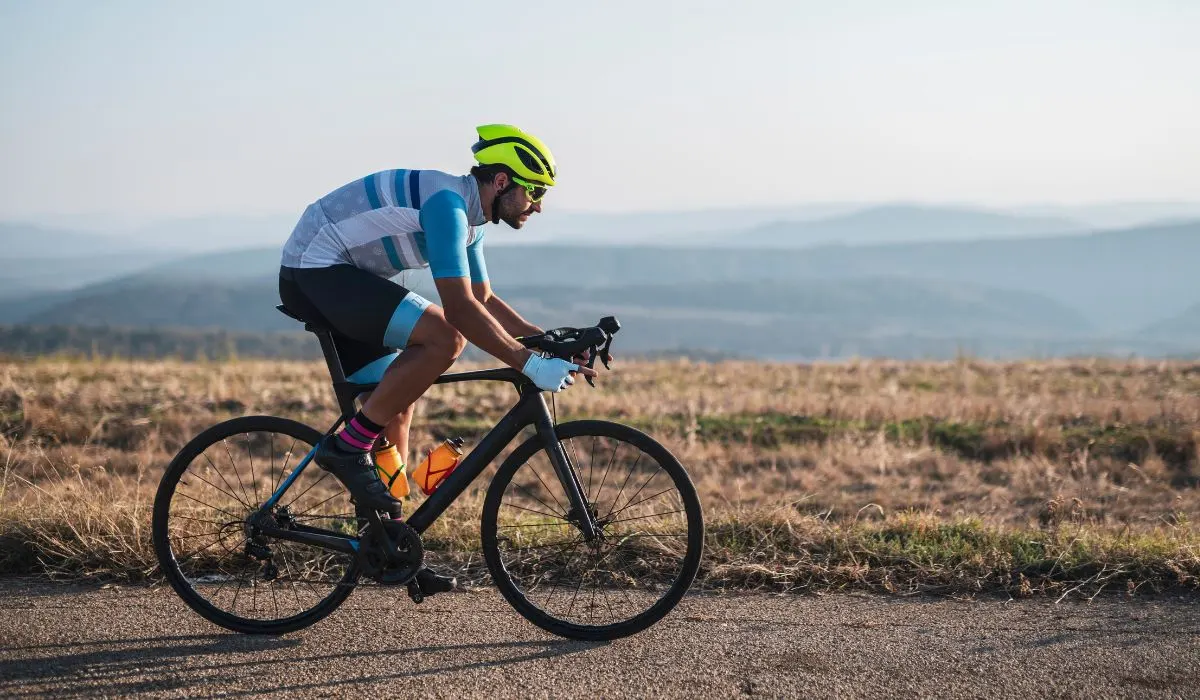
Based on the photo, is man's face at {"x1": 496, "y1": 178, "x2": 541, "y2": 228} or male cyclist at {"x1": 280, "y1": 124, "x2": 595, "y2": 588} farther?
man's face at {"x1": 496, "y1": 178, "x2": 541, "y2": 228}

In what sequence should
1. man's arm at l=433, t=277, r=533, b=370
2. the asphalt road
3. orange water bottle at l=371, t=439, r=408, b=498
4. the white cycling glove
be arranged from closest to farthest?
1. the asphalt road
2. man's arm at l=433, t=277, r=533, b=370
3. the white cycling glove
4. orange water bottle at l=371, t=439, r=408, b=498

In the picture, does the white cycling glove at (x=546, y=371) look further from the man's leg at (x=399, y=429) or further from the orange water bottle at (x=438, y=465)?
the man's leg at (x=399, y=429)

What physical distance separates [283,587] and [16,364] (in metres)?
12.1

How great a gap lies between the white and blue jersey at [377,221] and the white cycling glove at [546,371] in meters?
0.49

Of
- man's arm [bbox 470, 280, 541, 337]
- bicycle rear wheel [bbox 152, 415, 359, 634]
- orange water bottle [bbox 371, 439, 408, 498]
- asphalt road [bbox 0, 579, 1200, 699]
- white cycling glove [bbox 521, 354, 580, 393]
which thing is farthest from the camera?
man's arm [bbox 470, 280, 541, 337]

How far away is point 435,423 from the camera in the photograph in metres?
10.6

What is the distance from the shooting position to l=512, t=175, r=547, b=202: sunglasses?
14.5 feet

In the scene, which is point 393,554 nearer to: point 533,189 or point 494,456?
point 494,456

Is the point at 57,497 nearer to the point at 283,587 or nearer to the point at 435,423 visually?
the point at 283,587

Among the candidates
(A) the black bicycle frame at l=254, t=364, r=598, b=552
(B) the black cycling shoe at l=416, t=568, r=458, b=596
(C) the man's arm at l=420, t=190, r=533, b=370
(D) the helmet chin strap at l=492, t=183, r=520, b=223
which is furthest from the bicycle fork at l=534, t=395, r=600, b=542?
(D) the helmet chin strap at l=492, t=183, r=520, b=223

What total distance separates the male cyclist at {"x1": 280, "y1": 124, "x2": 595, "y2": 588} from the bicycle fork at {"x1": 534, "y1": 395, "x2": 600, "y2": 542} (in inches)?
10.7

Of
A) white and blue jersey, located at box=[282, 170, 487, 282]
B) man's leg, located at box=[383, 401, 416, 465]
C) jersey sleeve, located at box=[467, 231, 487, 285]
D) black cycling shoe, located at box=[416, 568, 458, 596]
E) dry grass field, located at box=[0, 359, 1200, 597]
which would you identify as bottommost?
dry grass field, located at box=[0, 359, 1200, 597]

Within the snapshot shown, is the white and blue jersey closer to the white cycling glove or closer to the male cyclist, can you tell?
the male cyclist

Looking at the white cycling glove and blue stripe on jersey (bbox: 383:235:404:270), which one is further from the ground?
blue stripe on jersey (bbox: 383:235:404:270)
